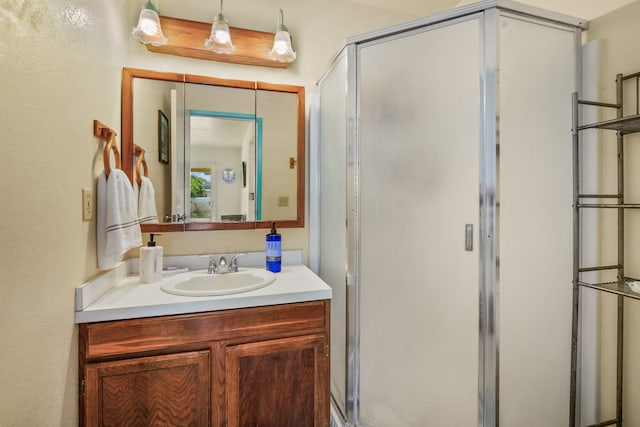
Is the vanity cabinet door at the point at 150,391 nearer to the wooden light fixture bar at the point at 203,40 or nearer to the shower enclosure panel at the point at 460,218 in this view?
the shower enclosure panel at the point at 460,218

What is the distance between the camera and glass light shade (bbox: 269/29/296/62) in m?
1.78

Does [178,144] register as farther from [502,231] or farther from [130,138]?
[502,231]

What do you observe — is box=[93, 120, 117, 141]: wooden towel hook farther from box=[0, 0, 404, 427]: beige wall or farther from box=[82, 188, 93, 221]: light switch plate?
box=[82, 188, 93, 221]: light switch plate

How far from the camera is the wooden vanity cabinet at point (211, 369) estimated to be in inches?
45.1

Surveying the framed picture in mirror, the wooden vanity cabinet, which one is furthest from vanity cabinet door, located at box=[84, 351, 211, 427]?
the framed picture in mirror

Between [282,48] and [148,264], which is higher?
[282,48]

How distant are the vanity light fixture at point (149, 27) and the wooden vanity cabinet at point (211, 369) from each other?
4.66 ft

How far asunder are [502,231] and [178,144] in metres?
1.67

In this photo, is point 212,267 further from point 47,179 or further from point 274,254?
point 47,179

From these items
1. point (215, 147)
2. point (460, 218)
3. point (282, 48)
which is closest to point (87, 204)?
point (215, 147)

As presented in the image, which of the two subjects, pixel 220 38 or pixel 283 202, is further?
pixel 283 202

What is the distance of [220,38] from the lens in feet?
5.50

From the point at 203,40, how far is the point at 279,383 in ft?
6.03

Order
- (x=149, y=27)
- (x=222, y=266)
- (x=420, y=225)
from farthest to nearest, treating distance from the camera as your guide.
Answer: (x=222, y=266), (x=149, y=27), (x=420, y=225)
